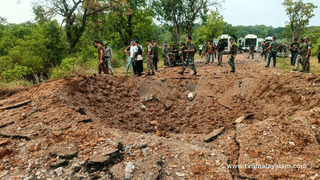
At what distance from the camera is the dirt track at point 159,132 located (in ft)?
9.13

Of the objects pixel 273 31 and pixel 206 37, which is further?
pixel 273 31

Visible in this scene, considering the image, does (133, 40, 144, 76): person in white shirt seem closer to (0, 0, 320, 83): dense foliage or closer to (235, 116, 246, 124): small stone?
(0, 0, 320, 83): dense foliage

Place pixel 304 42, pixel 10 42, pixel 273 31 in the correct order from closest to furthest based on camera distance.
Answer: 1. pixel 304 42
2. pixel 10 42
3. pixel 273 31

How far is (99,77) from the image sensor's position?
6.69 m

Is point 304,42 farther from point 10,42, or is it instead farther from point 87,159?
point 10,42

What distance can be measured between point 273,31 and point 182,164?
163 m

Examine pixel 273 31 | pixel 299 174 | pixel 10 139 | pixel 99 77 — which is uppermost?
pixel 273 31

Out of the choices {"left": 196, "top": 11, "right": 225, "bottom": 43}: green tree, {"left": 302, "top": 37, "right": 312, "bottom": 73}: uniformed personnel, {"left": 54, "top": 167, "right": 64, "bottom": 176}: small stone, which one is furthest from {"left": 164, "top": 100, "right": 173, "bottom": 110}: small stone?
{"left": 196, "top": 11, "right": 225, "bottom": 43}: green tree

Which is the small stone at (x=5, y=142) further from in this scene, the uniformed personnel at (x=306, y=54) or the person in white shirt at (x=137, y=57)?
the uniformed personnel at (x=306, y=54)

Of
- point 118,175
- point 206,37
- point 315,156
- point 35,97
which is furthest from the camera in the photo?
point 206,37

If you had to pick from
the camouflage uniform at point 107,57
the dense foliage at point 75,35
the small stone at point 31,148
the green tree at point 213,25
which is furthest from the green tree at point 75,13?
the green tree at point 213,25

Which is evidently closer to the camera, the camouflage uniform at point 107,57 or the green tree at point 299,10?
the camouflage uniform at point 107,57

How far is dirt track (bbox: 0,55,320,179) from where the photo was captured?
2.78m

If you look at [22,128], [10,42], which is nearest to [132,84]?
[22,128]
